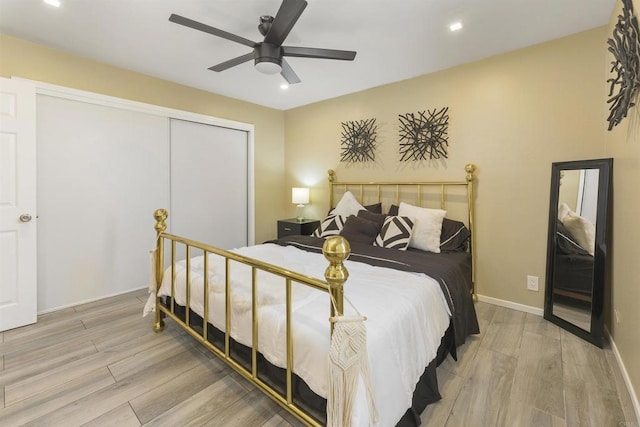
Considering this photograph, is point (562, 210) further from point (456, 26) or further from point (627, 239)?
point (456, 26)

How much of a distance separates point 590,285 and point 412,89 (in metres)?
2.47

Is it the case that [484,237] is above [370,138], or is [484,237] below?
below

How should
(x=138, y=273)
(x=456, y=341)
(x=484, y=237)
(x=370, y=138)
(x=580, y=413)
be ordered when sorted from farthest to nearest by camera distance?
(x=370, y=138)
(x=138, y=273)
(x=484, y=237)
(x=456, y=341)
(x=580, y=413)

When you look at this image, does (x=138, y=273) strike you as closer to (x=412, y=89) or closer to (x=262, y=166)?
(x=262, y=166)

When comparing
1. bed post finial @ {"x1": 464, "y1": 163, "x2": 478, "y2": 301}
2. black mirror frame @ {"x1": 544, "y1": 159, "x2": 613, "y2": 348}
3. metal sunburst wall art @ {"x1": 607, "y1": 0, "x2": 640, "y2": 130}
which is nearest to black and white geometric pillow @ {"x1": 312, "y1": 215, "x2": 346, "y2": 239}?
bed post finial @ {"x1": 464, "y1": 163, "x2": 478, "y2": 301}

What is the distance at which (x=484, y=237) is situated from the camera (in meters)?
2.92

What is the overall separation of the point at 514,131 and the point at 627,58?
1.03 metres

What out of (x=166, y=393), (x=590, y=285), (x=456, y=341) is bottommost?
(x=166, y=393)

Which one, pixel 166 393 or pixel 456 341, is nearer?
pixel 166 393

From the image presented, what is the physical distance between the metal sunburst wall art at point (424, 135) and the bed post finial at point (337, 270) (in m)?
2.54

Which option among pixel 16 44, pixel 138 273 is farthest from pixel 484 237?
Result: pixel 16 44

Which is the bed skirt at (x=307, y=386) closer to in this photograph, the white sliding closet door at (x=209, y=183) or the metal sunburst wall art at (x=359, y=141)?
the white sliding closet door at (x=209, y=183)

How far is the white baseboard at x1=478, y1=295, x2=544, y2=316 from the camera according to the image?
2.64 meters

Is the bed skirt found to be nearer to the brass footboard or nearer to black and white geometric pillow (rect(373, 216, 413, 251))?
the brass footboard
